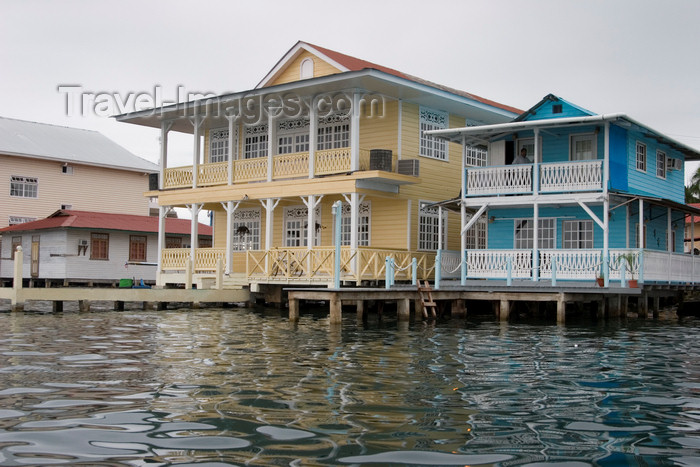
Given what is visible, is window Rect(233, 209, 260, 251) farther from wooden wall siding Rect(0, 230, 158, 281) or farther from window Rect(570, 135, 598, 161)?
window Rect(570, 135, 598, 161)

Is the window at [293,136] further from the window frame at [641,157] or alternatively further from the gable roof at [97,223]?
the gable roof at [97,223]

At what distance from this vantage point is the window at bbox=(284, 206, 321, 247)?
30.5 metres

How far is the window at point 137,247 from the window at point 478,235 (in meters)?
18.2

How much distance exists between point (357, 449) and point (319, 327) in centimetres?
1317

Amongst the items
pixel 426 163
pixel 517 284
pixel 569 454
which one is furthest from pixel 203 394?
pixel 426 163

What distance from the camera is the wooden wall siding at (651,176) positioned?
82.7 feet

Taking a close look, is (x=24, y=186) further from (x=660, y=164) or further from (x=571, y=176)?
(x=660, y=164)

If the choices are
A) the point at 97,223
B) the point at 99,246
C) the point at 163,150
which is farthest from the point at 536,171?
the point at 99,246

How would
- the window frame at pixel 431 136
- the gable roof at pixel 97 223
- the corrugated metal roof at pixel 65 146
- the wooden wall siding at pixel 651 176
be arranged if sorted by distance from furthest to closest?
the corrugated metal roof at pixel 65 146
the gable roof at pixel 97 223
the window frame at pixel 431 136
the wooden wall siding at pixel 651 176

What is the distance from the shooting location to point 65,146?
4819 centimetres

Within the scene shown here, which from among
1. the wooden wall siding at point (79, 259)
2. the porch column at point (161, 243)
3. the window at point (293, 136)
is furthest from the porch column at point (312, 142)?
the wooden wall siding at point (79, 259)

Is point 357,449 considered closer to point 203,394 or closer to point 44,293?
point 203,394

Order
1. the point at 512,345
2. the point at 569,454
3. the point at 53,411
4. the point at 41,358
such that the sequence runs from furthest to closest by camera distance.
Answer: the point at 512,345
the point at 41,358
the point at 53,411
the point at 569,454

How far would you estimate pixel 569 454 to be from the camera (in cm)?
691
